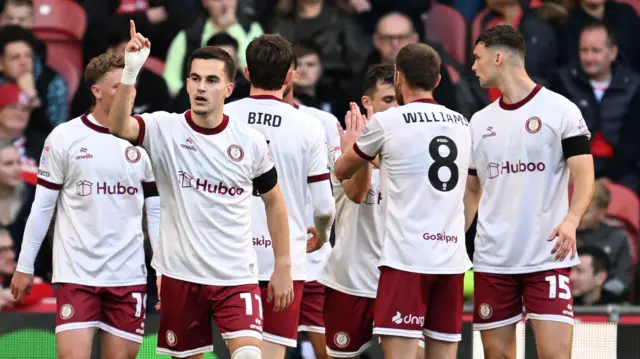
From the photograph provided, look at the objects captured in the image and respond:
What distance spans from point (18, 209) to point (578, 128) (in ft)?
16.0

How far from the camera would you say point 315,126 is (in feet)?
24.5

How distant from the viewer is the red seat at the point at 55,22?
10.7 meters

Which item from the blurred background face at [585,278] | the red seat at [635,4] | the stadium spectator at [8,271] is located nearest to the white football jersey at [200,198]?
the stadium spectator at [8,271]

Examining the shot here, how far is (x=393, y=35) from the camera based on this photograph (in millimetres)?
10812

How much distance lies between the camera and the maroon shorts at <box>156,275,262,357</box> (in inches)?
255

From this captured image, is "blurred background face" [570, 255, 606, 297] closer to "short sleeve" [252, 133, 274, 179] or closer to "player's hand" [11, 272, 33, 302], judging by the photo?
"short sleeve" [252, 133, 274, 179]

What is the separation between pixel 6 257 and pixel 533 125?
4.54m

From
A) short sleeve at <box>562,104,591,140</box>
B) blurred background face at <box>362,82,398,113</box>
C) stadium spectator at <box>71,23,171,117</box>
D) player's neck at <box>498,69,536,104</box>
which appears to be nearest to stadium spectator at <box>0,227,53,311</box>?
stadium spectator at <box>71,23,171,117</box>

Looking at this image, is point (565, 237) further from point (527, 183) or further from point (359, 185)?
point (359, 185)

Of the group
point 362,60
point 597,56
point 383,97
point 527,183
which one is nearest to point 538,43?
point 597,56

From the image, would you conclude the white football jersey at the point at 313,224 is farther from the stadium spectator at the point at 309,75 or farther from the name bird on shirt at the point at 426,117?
the stadium spectator at the point at 309,75

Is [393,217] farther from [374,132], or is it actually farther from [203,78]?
[203,78]

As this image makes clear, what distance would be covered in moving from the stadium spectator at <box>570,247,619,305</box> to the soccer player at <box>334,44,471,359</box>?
321 cm

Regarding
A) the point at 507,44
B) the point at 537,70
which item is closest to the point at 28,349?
the point at 507,44
